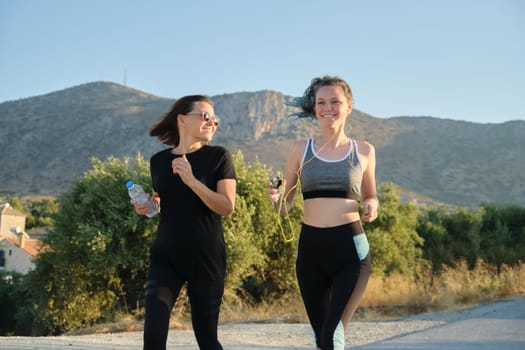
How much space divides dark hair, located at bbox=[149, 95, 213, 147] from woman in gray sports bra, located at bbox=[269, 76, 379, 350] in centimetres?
85

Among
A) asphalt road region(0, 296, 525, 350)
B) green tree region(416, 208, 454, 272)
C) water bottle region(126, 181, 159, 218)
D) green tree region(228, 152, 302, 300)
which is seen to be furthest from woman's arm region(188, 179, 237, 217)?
green tree region(416, 208, 454, 272)

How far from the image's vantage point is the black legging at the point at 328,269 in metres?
4.02

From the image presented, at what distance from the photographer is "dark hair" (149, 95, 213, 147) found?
455 centimetres

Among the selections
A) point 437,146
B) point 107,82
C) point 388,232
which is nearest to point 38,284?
point 388,232

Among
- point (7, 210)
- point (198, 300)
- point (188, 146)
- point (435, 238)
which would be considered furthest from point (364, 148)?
point (7, 210)

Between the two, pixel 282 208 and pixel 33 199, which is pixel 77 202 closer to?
pixel 282 208

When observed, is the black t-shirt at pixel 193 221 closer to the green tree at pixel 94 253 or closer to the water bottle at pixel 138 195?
the water bottle at pixel 138 195

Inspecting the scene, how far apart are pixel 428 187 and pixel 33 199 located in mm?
58083

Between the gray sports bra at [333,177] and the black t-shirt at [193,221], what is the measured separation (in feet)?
1.84

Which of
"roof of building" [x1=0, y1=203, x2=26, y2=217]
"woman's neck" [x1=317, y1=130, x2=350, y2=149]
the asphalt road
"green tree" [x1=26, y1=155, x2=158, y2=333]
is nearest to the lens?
"woman's neck" [x1=317, y1=130, x2=350, y2=149]

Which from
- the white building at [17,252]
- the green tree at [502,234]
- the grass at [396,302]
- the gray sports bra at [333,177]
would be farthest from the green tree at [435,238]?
the white building at [17,252]

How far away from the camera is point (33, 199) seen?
284 ft

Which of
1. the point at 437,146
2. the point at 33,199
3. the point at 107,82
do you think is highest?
the point at 107,82

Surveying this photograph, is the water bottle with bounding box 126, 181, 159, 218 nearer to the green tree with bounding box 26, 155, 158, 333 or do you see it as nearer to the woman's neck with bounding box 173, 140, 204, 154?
the woman's neck with bounding box 173, 140, 204, 154
